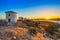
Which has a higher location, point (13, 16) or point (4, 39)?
point (13, 16)

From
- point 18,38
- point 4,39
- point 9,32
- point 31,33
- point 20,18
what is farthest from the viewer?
point 20,18

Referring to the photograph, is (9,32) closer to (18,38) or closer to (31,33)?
(18,38)

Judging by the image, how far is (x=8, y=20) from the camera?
74.1ft

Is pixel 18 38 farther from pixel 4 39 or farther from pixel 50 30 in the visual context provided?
pixel 50 30

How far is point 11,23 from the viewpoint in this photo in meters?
21.9

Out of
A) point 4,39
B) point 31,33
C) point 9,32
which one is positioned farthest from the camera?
point 31,33

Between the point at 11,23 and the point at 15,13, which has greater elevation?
the point at 15,13

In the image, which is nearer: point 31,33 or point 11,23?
point 31,33

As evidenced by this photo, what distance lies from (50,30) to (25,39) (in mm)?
9490

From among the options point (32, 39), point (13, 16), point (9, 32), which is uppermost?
point (13, 16)

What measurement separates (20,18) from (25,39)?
15.3 m

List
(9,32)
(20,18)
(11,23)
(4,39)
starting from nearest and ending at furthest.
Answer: (4,39) → (9,32) → (11,23) → (20,18)

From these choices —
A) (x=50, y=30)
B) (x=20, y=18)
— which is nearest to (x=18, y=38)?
(x=50, y=30)

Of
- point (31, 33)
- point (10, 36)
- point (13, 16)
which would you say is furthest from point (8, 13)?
point (10, 36)
